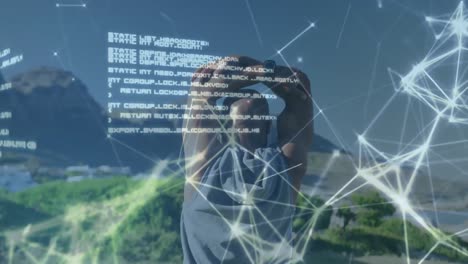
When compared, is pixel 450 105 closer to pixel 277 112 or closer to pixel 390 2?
pixel 390 2

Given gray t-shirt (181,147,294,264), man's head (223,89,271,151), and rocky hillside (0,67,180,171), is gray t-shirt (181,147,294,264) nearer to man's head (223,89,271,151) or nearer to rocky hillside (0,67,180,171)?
man's head (223,89,271,151)

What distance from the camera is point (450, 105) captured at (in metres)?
1.90

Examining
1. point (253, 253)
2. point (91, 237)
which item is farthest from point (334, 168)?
point (91, 237)

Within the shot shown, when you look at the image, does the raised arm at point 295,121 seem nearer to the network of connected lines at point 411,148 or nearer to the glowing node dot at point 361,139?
the network of connected lines at point 411,148

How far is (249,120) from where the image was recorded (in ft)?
5.11

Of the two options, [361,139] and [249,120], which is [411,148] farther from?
[249,120]

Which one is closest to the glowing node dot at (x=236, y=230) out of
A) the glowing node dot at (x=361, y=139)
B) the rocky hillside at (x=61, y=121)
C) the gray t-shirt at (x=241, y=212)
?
the gray t-shirt at (x=241, y=212)

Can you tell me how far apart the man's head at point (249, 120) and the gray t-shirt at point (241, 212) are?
0.03 meters

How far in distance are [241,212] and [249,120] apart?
10.5 inches

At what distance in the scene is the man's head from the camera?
1536mm

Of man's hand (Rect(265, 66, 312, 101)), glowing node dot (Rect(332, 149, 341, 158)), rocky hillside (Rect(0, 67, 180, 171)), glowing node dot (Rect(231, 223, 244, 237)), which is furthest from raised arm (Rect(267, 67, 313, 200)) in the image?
rocky hillside (Rect(0, 67, 180, 171))

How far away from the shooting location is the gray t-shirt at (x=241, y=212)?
1.47m

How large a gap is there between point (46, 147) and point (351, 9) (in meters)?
1.09

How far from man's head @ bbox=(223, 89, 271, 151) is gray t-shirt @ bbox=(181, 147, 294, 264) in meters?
0.03
